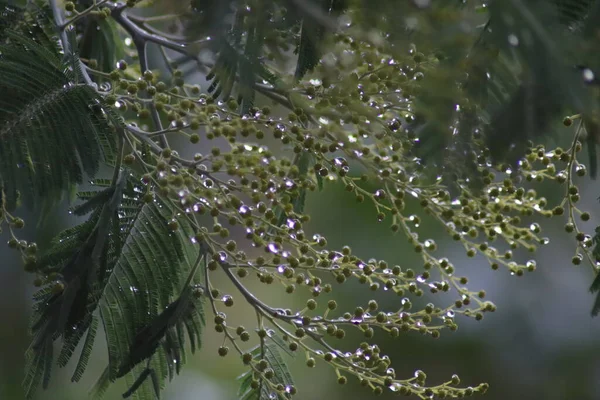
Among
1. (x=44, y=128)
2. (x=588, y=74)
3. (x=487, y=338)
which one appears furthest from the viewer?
(x=487, y=338)

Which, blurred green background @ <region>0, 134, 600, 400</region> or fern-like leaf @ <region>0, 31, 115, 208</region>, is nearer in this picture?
fern-like leaf @ <region>0, 31, 115, 208</region>

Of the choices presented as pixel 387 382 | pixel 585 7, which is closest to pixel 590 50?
pixel 585 7

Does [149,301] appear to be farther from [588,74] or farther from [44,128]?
[588,74]

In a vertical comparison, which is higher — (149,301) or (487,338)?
(487,338)

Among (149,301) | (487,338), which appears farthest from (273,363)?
(487,338)

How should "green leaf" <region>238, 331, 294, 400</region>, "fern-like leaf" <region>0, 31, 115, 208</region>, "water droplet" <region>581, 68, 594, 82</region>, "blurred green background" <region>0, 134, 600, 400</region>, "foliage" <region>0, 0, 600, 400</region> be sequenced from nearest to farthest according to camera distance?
1. "water droplet" <region>581, 68, 594, 82</region>
2. "foliage" <region>0, 0, 600, 400</region>
3. "fern-like leaf" <region>0, 31, 115, 208</region>
4. "green leaf" <region>238, 331, 294, 400</region>
5. "blurred green background" <region>0, 134, 600, 400</region>

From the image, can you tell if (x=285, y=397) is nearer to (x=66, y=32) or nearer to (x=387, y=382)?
(x=387, y=382)

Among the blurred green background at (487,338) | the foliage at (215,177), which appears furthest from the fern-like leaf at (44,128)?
the blurred green background at (487,338)

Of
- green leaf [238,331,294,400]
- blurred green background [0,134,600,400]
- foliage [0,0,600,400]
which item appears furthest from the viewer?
blurred green background [0,134,600,400]

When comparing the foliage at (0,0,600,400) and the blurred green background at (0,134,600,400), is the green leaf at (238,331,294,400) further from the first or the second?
the blurred green background at (0,134,600,400)

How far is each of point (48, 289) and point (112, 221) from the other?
93 millimetres

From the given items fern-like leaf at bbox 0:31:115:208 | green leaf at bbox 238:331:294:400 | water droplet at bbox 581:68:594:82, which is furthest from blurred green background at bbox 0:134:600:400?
water droplet at bbox 581:68:594:82

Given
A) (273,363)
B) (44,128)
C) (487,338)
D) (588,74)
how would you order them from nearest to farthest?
(588,74) < (44,128) < (273,363) < (487,338)

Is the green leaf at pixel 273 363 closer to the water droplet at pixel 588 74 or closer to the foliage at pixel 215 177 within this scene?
the foliage at pixel 215 177
